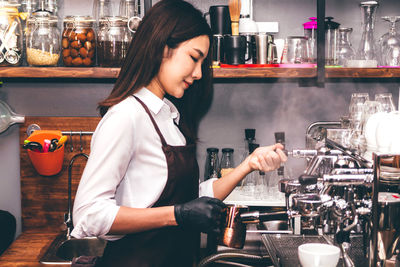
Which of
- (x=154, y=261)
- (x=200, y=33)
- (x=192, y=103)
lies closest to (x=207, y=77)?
(x=192, y=103)

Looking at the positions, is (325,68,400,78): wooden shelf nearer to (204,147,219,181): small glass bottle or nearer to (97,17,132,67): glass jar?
(204,147,219,181): small glass bottle

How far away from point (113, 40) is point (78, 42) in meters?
0.18

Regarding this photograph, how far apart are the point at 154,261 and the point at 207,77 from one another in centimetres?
72

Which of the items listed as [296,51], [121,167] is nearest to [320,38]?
[296,51]

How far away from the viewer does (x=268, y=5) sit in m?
2.52

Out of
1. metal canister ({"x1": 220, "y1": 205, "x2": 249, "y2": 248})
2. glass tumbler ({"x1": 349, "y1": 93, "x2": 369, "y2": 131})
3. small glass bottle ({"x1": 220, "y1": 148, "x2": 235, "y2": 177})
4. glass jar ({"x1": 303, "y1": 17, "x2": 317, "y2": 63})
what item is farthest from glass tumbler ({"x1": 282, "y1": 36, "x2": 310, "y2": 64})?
metal canister ({"x1": 220, "y1": 205, "x2": 249, "y2": 248})

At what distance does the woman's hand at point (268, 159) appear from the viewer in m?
1.47

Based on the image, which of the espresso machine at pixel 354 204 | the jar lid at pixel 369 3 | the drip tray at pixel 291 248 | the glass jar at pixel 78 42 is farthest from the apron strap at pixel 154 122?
the jar lid at pixel 369 3

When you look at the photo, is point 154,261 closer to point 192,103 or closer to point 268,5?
point 192,103

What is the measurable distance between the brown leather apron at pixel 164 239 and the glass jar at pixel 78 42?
98 centimetres

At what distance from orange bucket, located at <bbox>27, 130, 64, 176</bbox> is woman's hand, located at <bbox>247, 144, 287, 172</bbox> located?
1246 mm

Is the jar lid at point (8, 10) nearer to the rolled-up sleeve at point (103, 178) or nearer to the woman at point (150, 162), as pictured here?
the woman at point (150, 162)

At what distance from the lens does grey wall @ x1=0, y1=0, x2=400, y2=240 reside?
2.52 metres

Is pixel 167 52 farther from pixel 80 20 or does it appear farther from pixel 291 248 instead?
pixel 80 20
